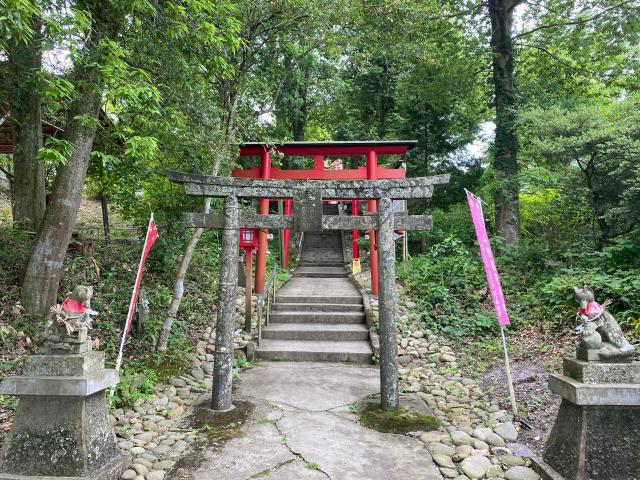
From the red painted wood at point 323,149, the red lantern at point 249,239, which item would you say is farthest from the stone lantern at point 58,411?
the red painted wood at point 323,149

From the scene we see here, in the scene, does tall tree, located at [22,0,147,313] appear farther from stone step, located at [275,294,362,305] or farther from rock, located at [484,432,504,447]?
rock, located at [484,432,504,447]

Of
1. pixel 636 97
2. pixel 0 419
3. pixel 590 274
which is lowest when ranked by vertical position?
pixel 0 419

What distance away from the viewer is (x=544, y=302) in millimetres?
7660

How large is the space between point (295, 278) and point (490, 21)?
10.1m

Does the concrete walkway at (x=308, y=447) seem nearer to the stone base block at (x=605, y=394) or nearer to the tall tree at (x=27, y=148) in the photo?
the stone base block at (x=605, y=394)

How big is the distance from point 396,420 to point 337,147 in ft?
22.0

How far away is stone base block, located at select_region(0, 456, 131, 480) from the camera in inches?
123

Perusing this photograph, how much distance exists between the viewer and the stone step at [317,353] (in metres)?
7.33

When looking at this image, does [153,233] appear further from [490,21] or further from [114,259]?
[490,21]

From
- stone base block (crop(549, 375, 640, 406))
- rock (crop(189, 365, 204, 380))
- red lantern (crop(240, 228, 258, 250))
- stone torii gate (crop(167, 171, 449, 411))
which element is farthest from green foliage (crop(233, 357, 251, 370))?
stone base block (crop(549, 375, 640, 406))

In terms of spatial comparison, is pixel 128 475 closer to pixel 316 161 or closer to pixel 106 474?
pixel 106 474

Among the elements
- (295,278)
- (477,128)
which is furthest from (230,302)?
(477,128)

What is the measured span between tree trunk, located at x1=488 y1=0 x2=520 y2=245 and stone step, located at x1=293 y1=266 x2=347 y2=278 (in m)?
5.17

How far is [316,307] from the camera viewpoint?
361 inches
